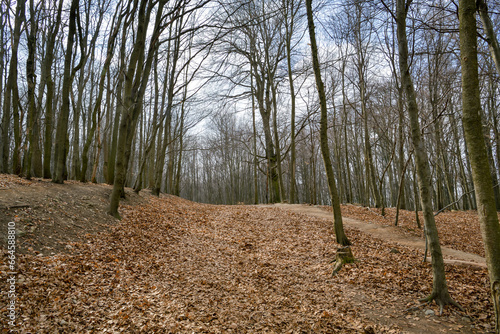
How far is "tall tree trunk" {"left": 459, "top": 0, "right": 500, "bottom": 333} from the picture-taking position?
2826 mm

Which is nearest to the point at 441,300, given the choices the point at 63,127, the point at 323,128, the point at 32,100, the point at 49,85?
the point at 323,128

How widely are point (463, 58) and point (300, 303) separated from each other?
399cm

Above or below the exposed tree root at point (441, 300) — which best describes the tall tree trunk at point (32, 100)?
above

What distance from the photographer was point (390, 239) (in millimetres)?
8219

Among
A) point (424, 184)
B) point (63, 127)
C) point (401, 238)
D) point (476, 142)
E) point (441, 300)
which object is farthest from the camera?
point (63, 127)

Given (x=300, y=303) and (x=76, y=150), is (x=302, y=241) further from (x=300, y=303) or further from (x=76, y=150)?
(x=76, y=150)

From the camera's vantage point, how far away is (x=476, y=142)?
2875 millimetres

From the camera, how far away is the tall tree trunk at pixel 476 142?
2826 mm

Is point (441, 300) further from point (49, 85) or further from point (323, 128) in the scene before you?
point (49, 85)

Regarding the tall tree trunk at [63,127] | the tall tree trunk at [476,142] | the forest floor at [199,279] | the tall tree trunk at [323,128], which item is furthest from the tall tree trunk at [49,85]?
the tall tree trunk at [476,142]

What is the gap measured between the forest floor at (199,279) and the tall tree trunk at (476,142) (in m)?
1.38

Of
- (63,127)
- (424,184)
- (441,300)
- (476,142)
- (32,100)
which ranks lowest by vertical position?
(441,300)

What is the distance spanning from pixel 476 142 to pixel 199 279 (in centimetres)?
468

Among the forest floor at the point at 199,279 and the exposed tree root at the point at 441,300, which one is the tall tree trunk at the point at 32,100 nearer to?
the forest floor at the point at 199,279
